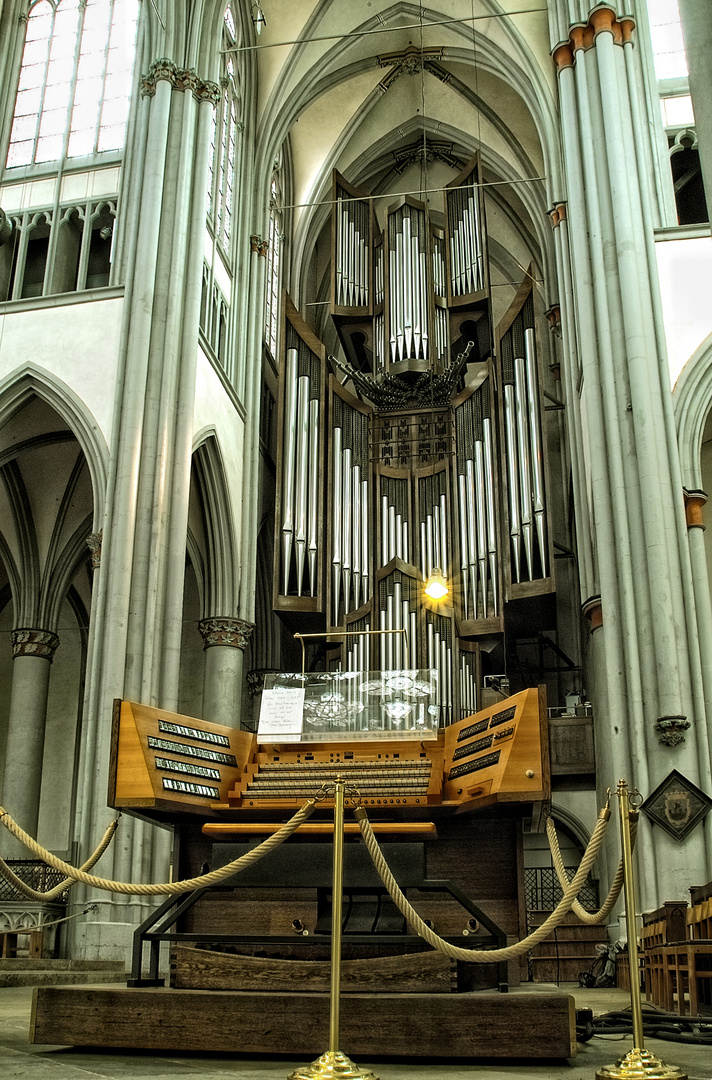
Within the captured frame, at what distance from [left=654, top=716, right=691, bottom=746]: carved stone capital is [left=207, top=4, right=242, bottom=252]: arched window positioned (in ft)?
30.9

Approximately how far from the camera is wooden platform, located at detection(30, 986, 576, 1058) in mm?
3744

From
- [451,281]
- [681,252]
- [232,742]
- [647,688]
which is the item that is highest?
[451,281]

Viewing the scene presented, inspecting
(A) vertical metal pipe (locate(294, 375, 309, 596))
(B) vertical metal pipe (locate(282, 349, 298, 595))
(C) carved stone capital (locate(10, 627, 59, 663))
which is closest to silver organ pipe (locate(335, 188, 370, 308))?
(B) vertical metal pipe (locate(282, 349, 298, 595))

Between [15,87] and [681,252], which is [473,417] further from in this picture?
[15,87]

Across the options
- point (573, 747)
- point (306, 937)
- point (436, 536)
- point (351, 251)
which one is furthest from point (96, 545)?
point (306, 937)

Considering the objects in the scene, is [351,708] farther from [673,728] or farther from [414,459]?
[414,459]

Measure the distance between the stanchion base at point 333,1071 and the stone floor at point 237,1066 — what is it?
23 centimetres

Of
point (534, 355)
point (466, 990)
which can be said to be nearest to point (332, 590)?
point (534, 355)

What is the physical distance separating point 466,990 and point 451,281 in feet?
47.3

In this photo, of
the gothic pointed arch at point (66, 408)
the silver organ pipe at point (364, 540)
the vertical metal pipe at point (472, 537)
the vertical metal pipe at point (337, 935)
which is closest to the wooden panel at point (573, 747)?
the vertical metal pipe at point (472, 537)

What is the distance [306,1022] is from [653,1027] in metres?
2.02

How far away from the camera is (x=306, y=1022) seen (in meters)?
3.85

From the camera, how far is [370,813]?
514 cm

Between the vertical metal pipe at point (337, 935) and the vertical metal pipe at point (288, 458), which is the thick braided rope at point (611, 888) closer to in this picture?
the vertical metal pipe at point (337, 935)
